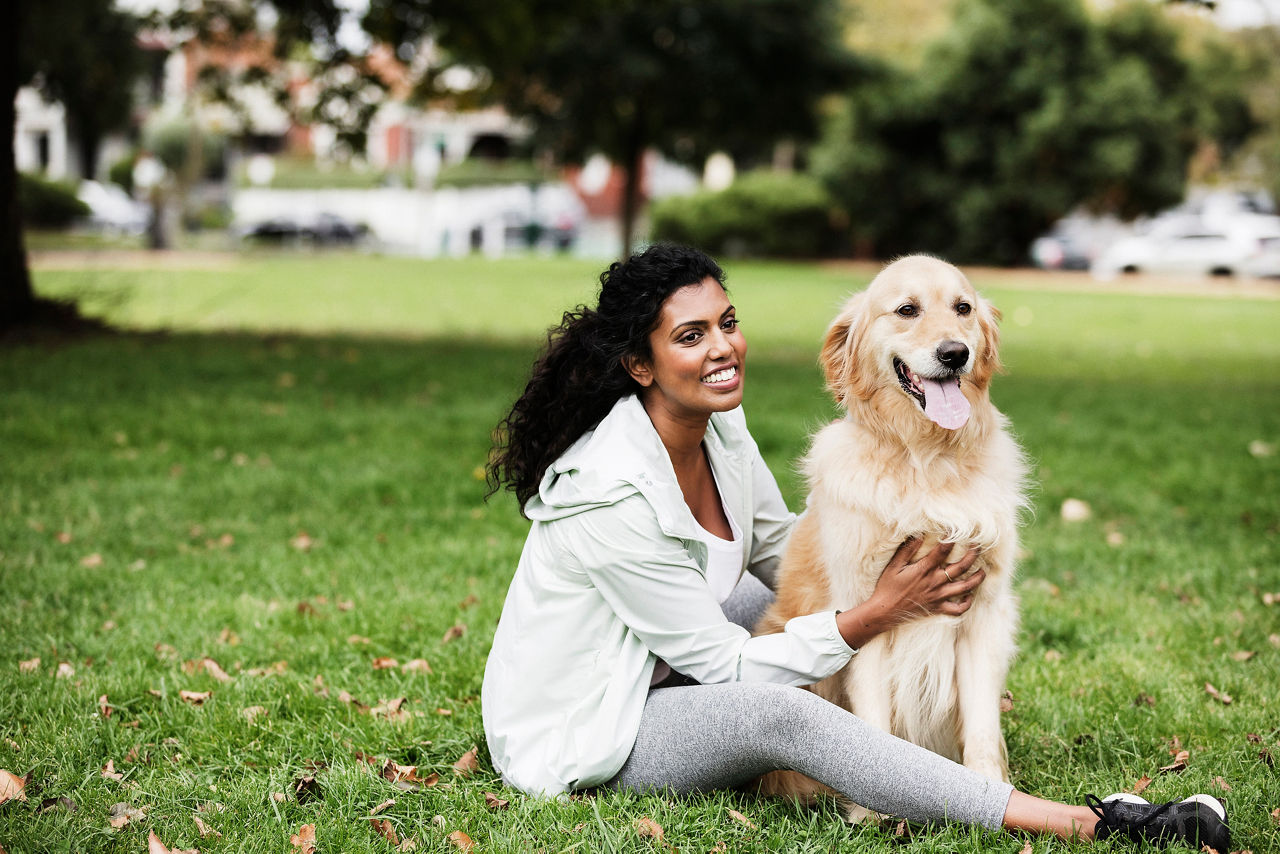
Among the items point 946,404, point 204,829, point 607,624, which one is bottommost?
point 204,829

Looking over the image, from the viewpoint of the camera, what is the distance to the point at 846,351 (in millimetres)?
3523

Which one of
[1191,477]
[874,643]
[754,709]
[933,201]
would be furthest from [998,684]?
[933,201]

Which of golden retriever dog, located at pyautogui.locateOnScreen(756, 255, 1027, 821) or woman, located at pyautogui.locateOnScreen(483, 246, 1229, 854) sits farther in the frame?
golden retriever dog, located at pyautogui.locateOnScreen(756, 255, 1027, 821)

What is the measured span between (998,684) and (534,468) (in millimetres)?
1468

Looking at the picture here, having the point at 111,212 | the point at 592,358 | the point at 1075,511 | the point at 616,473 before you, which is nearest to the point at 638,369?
the point at 592,358

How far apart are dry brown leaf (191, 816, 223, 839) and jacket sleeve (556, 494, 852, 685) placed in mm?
1226

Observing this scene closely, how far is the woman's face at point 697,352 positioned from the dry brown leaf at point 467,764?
54.0 inches

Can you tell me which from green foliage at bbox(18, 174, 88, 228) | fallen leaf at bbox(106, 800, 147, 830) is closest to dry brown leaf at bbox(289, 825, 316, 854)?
fallen leaf at bbox(106, 800, 147, 830)

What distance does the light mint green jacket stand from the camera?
3078 millimetres

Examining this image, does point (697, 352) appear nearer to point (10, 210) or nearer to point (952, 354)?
point (952, 354)

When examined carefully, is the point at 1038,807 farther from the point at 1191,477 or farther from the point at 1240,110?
the point at 1240,110

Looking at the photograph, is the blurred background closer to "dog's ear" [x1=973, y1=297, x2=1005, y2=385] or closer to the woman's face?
"dog's ear" [x1=973, y1=297, x2=1005, y2=385]

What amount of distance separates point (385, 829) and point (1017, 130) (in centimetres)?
3029

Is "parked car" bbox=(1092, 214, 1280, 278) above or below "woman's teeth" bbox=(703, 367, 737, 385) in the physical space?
above
